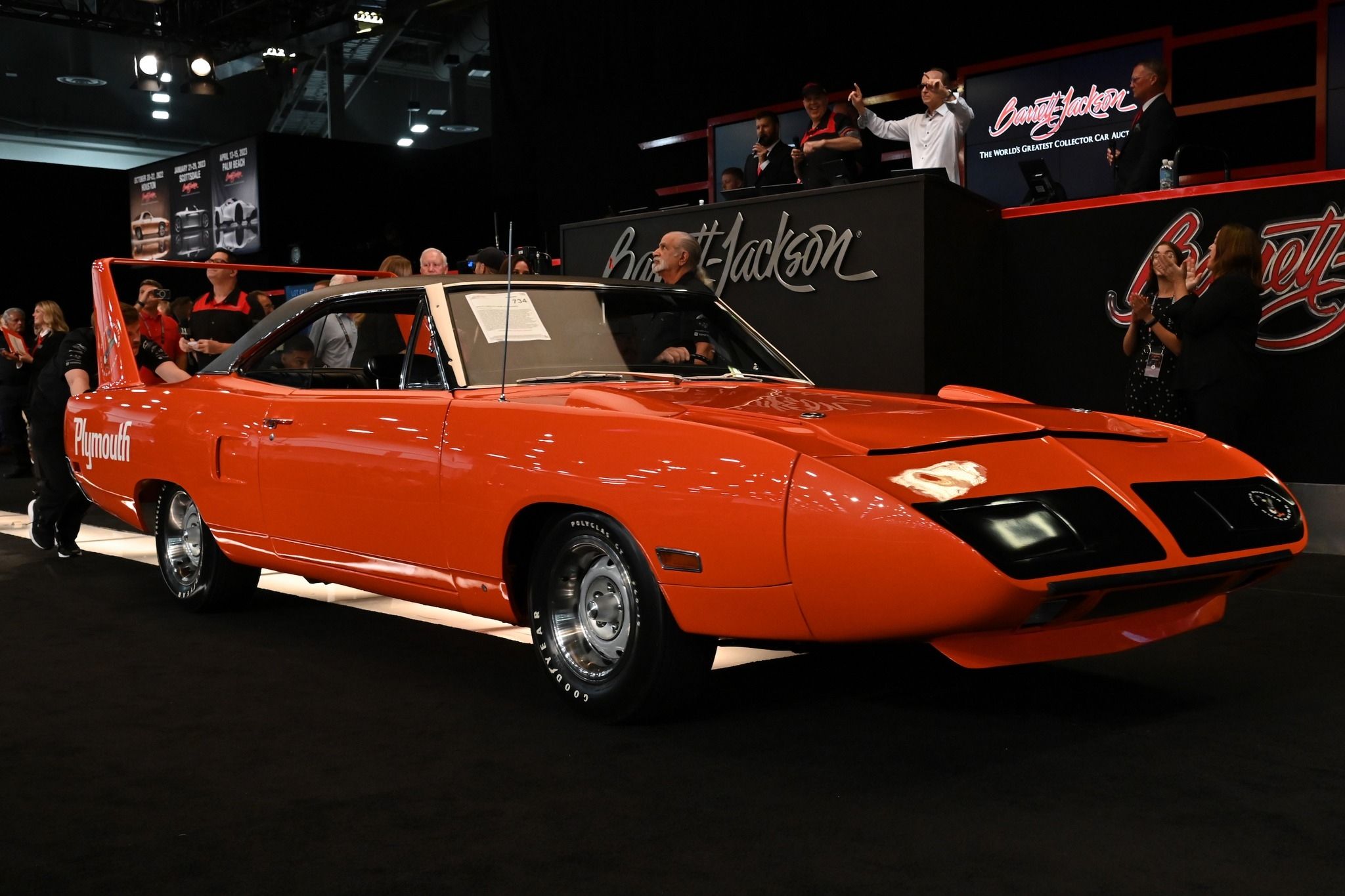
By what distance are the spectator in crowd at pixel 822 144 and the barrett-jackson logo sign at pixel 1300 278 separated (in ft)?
8.73

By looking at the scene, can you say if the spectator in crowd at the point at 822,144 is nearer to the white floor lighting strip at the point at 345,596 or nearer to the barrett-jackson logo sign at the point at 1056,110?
the white floor lighting strip at the point at 345,596

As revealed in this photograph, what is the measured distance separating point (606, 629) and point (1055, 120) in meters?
11.4

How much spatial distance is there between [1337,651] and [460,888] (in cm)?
332

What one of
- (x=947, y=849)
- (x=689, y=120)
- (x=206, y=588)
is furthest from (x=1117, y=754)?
(x=689, y=120)

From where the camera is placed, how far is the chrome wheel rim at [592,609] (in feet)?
11.5

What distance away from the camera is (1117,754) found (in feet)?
10.6

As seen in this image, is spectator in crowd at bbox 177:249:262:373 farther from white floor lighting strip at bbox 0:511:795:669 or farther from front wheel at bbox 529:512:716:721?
front wheel at bbox 529:512:716:721

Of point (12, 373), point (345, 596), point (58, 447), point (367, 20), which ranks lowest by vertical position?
point (345, 596)

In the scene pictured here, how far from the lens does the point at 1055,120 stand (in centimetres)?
1342

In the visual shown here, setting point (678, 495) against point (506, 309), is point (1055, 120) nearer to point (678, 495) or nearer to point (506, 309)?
point (506, 309)

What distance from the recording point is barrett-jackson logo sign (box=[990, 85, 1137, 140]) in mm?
12891

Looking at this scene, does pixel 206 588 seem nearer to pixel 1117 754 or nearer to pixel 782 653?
pixel 782 653

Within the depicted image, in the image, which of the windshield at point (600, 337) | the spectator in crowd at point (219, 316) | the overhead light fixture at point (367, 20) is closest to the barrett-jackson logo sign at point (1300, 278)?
the windshield at point (600, 337)

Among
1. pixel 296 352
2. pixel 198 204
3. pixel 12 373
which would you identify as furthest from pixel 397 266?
pixel 198 204
